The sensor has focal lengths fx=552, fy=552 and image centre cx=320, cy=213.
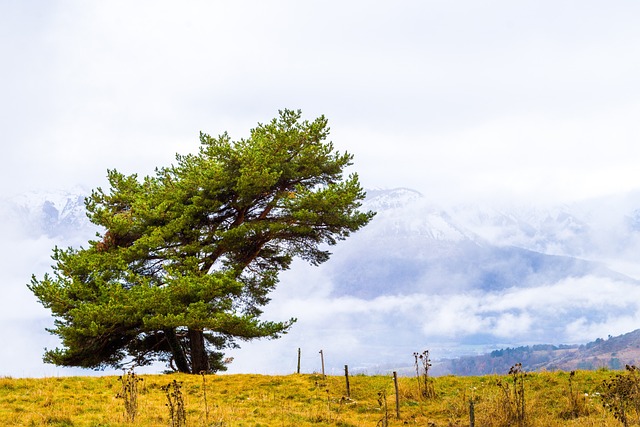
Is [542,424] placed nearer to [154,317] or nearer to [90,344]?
[154,317]

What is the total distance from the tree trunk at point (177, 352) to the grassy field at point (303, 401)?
4.65 m

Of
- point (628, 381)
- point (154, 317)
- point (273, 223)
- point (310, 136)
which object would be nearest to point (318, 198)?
point (273, 223)

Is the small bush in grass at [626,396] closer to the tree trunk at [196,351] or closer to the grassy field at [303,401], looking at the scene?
the grassy field at [303,401]

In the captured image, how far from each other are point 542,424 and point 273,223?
1498 cm

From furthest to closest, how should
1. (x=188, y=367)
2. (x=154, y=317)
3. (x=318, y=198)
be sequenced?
1. (x=188, y=367)
2. (x=318, y=198)
3. (x=154, y=317)

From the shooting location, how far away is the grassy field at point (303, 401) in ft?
47.2

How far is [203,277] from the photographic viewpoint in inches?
917

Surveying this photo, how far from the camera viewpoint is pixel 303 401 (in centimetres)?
1852

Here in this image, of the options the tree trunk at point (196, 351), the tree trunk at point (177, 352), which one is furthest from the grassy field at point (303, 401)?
the tree trunk at point (177, 352)

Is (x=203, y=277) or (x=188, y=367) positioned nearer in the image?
(x=203, y=277)

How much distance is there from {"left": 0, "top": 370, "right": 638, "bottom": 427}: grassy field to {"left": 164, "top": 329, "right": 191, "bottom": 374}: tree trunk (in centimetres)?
465

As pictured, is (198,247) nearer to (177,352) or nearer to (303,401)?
(177,352)

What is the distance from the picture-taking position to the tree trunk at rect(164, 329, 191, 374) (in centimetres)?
2683

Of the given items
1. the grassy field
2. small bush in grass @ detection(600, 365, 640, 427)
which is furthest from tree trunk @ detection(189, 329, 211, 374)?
small bush in grass @ detection(600, 365, 640, 427)
